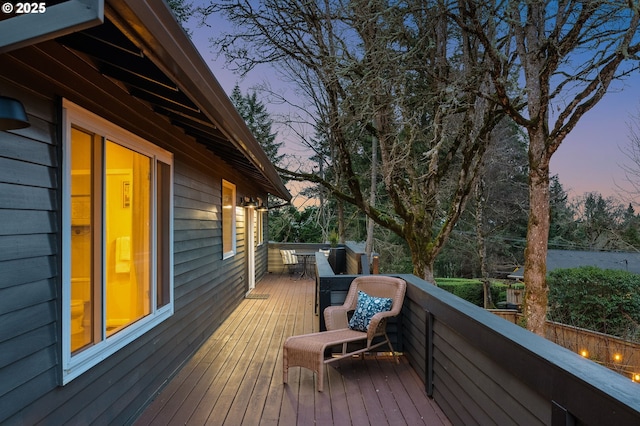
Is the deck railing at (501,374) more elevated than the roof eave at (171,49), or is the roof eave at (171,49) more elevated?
the roof eave at (171,49)

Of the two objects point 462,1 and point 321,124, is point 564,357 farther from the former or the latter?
point 321,124

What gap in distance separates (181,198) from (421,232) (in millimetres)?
4861

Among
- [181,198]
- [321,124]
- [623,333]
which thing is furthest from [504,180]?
[181,198]

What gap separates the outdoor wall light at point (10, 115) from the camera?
1.23m

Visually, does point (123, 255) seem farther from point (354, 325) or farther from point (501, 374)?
point (501, 374)

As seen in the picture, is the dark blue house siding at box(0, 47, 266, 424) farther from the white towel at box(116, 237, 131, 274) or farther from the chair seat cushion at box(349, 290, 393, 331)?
the chair seat cushion at box(349, 290, 393, 331)

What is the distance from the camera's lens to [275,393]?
3.15 metres

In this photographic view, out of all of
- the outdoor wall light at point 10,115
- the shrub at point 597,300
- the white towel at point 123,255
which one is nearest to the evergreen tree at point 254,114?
the shrub at point 597,300

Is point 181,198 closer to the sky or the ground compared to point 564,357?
closer to the sky

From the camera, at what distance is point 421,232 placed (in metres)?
7.42

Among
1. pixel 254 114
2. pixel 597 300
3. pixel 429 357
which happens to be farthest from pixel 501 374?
pixel 254 114

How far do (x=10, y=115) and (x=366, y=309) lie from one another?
3.16 metres

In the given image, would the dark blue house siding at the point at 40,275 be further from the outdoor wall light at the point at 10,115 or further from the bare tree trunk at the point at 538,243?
the bare tree trunk at the point at 538,243

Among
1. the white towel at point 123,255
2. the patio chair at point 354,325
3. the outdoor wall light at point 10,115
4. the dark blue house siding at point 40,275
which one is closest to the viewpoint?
the outdoor wall light at point 10,115
